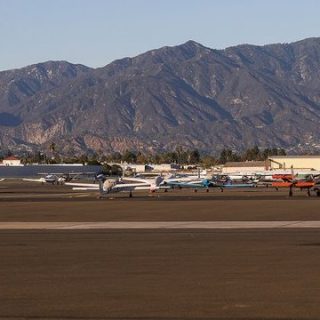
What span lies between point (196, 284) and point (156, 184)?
3106 inches

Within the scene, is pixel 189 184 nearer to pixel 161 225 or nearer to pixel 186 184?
pixel 186 184

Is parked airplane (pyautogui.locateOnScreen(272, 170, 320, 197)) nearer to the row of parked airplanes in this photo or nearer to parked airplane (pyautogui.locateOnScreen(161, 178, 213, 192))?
the row of parked airplanes

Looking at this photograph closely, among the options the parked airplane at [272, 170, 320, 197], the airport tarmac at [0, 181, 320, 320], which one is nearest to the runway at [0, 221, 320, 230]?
the airport tarmac at [0, 181, 320, 320]

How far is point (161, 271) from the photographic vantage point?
74.8 ft

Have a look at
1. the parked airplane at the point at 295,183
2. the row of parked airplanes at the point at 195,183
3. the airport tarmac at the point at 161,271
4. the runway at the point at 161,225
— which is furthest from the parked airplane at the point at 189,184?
the airport tarmac at the point at 161,271

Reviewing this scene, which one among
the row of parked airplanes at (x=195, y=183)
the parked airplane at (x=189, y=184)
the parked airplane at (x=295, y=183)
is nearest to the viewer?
the row of parked airplanes at (x=195, y=183)

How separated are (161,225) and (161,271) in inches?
784

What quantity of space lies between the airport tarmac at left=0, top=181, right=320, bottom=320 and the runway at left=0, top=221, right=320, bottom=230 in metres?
0.04

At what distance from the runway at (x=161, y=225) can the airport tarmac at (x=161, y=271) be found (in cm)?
4

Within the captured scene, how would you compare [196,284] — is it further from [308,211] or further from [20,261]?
[308,211]

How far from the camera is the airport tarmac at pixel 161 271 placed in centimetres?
1728

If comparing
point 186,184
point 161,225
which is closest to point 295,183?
point 186,184

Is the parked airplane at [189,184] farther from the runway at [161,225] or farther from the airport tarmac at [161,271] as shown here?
the airport tarmac at [161,271]

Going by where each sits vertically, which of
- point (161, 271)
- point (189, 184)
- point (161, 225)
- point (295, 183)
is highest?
point (161, 271)
